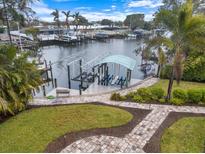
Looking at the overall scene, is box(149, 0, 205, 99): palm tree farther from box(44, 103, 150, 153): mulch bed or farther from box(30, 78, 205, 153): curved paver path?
box(44, 103, 150, 153): mulch bed

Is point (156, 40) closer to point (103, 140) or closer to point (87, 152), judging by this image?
point (103, 140)

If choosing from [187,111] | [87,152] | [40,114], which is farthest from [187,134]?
[40,114]

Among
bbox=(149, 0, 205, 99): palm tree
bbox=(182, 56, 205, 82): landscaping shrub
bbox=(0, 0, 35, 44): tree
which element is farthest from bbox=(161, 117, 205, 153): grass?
bbox=(0, 0, 35, 44): tree

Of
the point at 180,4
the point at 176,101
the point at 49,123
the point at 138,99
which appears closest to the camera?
the point at 49,123

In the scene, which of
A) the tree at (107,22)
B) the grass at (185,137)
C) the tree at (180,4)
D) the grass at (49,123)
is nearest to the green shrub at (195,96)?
the grass at (185,137)

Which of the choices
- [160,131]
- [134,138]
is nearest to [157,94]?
[160,131]

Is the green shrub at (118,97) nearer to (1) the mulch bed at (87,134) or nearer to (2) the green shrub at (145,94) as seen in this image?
(2) the green shrub at (145,94)

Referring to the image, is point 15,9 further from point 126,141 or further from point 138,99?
point 126,141
